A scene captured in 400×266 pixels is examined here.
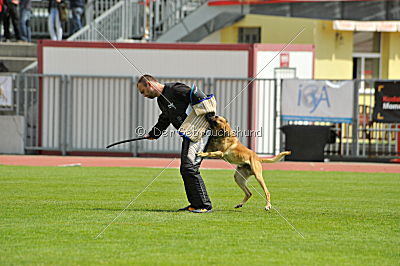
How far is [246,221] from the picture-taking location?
10.2 meters

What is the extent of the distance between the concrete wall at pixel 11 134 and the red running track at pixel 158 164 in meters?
0.92

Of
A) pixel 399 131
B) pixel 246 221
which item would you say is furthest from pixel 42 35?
→ pixel 246 221

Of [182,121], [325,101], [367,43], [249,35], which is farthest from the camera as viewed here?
[367,43]

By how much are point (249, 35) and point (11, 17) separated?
820 cm

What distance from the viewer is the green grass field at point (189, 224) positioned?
26.1ft

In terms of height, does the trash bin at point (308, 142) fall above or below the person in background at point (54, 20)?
below

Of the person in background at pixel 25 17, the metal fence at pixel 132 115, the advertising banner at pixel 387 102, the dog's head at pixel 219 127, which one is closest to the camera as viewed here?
the dog's head at pixel 219 127

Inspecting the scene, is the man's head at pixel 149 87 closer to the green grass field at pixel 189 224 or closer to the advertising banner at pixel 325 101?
the green grass field at pixel 189 224

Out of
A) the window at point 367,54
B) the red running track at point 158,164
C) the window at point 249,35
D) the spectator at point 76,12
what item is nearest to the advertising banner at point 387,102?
the red running track at point 158,164

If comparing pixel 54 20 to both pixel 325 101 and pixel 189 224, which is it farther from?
pixel 189 224

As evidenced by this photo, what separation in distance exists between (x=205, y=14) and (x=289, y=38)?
3.01m

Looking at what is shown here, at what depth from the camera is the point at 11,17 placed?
89.1 ft

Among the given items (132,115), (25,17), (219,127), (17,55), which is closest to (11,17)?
(25,17)

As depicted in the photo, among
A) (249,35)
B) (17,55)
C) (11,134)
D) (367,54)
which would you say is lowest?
(11,134)
